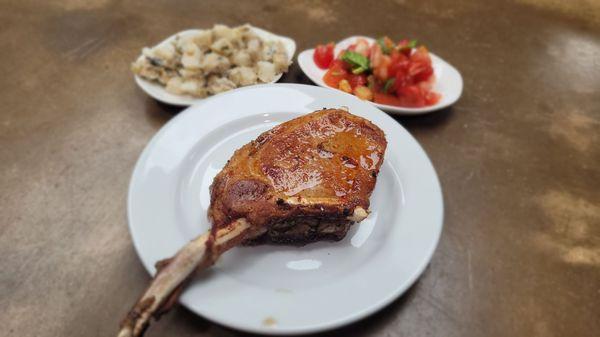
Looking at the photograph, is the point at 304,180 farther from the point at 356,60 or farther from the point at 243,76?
the point at 356,60

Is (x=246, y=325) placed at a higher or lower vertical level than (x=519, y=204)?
higher

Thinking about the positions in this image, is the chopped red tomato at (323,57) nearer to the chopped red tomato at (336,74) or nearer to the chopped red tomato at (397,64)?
the chopped red tomato at (336,74)

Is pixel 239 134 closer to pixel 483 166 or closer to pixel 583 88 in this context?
pixel 483 166

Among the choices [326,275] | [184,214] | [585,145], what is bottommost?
[585,145]

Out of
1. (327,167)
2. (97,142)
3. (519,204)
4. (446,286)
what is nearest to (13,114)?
(97,142)

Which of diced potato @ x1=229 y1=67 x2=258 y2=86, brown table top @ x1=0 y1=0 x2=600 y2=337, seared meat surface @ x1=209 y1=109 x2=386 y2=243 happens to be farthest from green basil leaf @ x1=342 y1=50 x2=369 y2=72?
seared meat surface @ x1=209 y1=109 x2=386 y2=243

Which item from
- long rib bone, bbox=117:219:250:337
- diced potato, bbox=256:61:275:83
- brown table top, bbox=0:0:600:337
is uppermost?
long rib bone, bbox=117:219:250:337

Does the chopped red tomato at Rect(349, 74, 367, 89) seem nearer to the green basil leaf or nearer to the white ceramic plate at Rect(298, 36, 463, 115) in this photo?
the green basil leaf
